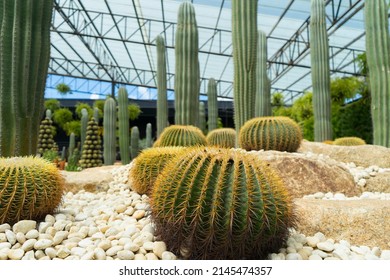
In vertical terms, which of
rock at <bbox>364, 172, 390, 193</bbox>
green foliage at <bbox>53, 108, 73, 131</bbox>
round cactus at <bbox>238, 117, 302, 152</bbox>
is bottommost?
rock at <bbox>364, 172, 390, 193</bbox>

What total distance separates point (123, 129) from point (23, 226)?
8795 mm

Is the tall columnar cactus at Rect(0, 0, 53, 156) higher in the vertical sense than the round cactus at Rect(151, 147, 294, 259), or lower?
higher

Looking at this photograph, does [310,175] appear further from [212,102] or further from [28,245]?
[212,102]

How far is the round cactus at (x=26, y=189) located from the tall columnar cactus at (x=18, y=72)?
1093 mm

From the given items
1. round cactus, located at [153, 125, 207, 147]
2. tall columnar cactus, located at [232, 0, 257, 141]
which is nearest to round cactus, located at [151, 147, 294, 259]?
round cactus, located at [153, 125, 207, 147]

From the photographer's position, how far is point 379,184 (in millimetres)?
4625

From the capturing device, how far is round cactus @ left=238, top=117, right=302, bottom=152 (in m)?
5.16

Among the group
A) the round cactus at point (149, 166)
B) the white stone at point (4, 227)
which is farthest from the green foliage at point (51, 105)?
the white stone at point (4, 227)

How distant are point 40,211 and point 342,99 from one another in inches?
538

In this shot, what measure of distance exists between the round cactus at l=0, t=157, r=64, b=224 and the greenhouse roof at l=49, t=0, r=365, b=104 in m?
12.5

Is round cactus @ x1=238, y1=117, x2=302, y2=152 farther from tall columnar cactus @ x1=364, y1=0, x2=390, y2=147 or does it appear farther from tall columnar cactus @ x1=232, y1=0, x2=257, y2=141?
tall columnar cactus @ x1=364, y1=0, x2=390, y2=147

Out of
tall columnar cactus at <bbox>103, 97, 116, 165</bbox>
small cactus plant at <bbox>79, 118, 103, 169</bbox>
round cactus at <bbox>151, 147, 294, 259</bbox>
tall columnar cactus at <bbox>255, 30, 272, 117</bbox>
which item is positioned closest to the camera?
round cactus at <bbox>151, 147, 294, 259</bbox>

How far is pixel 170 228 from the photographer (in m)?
2.16

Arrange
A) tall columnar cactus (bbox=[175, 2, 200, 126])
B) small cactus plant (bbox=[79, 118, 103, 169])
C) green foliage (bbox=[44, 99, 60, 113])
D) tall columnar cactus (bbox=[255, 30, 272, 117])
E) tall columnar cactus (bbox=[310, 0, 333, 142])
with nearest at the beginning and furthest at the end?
tall columnar cactus (bbox=[175, 2, 200, 126]) → tall columnar cactus (bbox=[310, 0, 333, 142]) → tall columnar cactus (bbox=[255, 30, 272, 117]) → small cactus plant (bbox=[79, 118, 103, 169]) → green foliage (bbox=[44, 99, 60, 113])
